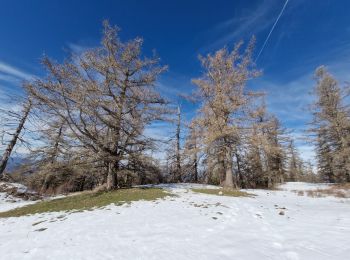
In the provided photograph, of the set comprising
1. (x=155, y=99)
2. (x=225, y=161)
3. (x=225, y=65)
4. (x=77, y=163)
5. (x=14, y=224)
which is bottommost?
(x=14, y=224)

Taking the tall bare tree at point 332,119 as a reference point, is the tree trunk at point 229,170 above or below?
below

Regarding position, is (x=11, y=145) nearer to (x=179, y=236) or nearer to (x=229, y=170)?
(x=229, y=170)

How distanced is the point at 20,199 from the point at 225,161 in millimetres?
13506

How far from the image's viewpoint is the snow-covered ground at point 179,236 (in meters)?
3.38

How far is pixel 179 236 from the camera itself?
435cm

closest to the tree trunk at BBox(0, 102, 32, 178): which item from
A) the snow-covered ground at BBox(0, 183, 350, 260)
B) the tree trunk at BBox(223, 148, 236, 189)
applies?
the snow-covered ground at BBox(0, 183, 350, 260)

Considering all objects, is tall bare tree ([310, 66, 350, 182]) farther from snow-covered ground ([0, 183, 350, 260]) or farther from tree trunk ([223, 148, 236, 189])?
snow-covered ground ([0, 183, 350, 260])

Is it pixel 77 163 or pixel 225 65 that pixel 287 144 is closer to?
pixel 225 65

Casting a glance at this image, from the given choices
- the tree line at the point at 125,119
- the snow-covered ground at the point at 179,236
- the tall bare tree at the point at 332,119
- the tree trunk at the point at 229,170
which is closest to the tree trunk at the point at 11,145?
the tree line at the point at 125,119

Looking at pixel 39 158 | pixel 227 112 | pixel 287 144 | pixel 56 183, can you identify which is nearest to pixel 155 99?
pixel 227 112

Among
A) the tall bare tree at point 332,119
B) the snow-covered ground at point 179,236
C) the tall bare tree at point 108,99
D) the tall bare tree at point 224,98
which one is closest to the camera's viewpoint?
the snow-covered ground at point 179,236

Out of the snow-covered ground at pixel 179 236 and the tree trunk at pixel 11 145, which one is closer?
the snow-covered ground at pixel 179 236

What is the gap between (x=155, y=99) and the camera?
13.4m

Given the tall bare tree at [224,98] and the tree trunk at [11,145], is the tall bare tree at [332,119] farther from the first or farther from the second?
the tree trunk at [11,145]
